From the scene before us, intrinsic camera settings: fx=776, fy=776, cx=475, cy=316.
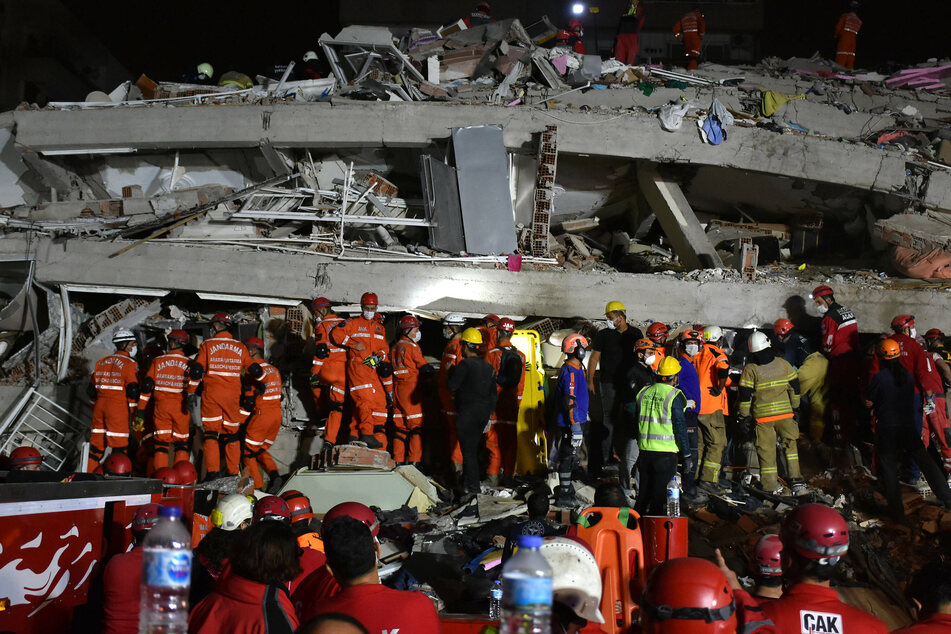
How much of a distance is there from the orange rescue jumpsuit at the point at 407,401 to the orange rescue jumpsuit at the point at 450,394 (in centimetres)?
31

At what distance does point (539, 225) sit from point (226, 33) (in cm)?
2014

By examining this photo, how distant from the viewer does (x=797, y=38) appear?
30.1 meters

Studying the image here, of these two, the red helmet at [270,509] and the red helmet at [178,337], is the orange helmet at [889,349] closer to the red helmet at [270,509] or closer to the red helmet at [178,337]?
the red helmet at [270,509]

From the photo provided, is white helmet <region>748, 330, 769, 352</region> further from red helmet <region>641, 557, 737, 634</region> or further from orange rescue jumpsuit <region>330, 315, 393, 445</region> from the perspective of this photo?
red helmet <region>641, 557, 737, 634</region>

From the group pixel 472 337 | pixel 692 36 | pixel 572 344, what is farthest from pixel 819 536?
pixel 692 36

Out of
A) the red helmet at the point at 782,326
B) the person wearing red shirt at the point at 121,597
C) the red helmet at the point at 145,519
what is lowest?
the person wearing red shirt at the point at 121,597

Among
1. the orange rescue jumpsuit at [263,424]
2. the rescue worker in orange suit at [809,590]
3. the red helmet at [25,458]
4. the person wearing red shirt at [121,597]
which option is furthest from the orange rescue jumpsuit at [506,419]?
the rescue worker in orange suit at [809,590]

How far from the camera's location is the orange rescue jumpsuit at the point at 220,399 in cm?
995

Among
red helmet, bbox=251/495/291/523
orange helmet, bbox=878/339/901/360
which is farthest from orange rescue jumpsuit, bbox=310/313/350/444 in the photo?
orange helmet, bbox=878/339/901/360

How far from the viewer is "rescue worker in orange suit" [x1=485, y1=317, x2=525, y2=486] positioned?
32.4 ft

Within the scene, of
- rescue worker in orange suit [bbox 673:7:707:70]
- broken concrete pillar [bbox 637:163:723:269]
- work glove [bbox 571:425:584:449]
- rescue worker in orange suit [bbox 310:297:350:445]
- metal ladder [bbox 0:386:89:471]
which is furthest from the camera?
rescue worker in orange suit [bbox 673:7:707:70]

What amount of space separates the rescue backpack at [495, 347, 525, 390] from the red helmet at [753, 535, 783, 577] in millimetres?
5627

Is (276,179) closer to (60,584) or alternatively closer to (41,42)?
(60,584)

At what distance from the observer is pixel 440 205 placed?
1311 cm
